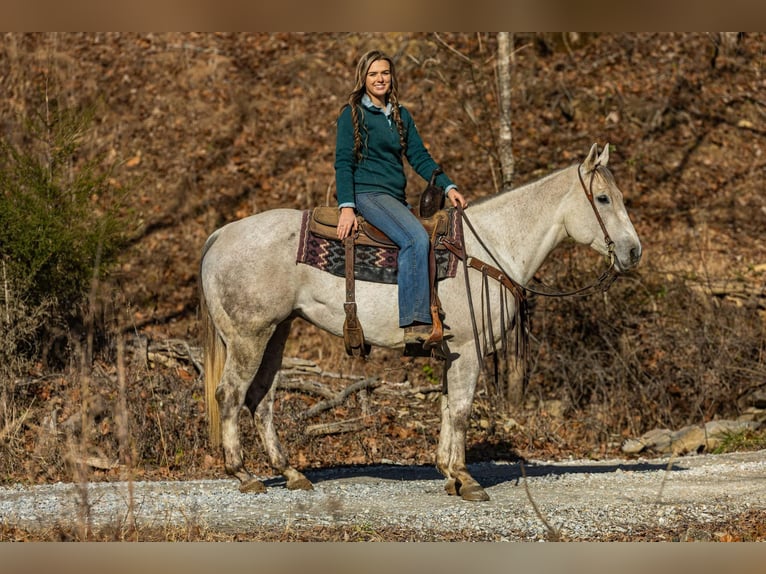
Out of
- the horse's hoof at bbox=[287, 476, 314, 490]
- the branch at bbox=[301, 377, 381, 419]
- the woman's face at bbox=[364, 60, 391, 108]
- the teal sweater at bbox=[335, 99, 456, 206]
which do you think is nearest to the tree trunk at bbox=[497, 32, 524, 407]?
the branch at bbox=[301, 377, 381, 419]

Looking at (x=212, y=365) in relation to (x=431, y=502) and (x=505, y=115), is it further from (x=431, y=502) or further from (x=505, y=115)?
(x=505, y=115)

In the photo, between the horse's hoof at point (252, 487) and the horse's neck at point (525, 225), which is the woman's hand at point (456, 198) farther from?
the horse's hoof at point (252, 487)

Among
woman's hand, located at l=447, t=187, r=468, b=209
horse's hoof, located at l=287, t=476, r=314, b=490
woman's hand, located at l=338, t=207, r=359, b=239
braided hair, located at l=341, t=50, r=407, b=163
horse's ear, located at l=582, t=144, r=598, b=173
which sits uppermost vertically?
braided hair, located at l=341, t=50, r=407, b=163

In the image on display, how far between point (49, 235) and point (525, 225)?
615 cm

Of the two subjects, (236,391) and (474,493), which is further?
(236,391)

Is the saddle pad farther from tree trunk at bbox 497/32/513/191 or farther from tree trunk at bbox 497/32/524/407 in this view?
tree trunk at bbox 497/32/513/191

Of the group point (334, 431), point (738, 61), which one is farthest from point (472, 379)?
point (738, 61)

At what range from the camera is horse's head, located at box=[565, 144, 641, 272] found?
7684 mm

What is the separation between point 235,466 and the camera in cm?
784

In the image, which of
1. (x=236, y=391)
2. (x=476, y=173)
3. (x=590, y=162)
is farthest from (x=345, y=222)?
(x=476, y=173)

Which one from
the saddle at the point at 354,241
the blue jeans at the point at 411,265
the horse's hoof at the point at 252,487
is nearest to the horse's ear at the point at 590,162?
the saddle at the point at 354,241

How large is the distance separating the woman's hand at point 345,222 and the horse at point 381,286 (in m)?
0.37

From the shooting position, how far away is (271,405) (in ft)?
26.8

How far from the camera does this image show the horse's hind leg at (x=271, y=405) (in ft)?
26.2
